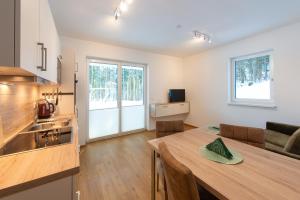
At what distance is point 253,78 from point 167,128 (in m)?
2.78

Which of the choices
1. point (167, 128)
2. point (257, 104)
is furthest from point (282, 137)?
point (167, 128)

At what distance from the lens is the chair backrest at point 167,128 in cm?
203

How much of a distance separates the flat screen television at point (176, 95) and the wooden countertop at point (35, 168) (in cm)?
394

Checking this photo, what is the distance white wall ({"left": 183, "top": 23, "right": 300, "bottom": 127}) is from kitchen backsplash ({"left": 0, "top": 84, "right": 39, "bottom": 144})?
4.14 meters

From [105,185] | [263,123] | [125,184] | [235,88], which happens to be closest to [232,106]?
[235,88]

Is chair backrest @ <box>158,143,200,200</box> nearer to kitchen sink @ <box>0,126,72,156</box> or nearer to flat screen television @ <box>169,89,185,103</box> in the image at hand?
kitchen sink @ <box>0,126,72,156</box>

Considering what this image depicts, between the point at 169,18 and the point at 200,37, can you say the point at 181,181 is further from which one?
the point at 200,37

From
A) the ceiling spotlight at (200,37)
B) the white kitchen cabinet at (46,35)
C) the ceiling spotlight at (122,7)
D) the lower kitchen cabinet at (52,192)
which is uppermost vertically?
the ceiling spotlight at (200,37)

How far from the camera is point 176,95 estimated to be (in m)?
4.86

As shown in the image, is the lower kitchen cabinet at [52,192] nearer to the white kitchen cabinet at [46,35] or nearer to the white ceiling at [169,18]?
the white kitchen cabinet at [46,35]

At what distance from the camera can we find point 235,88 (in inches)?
149

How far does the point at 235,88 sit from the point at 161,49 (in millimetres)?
2269

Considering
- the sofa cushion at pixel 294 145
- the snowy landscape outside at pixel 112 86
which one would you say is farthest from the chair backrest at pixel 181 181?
the snowy landscape outside at pixel 112 86

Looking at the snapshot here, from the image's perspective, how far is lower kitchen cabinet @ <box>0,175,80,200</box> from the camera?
701 millimetres
